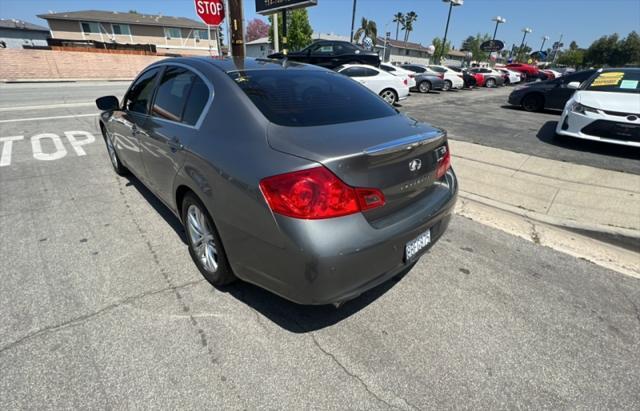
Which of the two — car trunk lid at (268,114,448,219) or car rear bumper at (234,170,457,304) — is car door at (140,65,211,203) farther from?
car rear bumper at (234,170,457,304)

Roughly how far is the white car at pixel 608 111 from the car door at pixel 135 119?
7.09m

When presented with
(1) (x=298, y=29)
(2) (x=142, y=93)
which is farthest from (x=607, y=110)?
(1) (x=298, y=29)

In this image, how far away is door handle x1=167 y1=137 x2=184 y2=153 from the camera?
2.55 m

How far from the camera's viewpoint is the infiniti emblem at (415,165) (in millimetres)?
2117

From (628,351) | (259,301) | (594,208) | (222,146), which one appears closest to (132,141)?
(222,146)

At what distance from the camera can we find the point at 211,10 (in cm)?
1252

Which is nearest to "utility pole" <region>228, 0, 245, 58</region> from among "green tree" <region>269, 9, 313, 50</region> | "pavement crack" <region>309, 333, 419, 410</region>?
"pavement crack" <region>309, 333, 419, 410</region>

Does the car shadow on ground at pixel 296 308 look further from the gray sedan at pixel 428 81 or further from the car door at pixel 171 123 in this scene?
the gray sedan at pixel 428 81

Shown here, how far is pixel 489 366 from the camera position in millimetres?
2039

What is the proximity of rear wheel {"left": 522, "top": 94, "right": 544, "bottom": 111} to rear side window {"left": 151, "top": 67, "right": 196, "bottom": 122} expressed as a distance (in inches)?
496

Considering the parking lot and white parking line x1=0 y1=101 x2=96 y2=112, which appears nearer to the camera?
the parking lot

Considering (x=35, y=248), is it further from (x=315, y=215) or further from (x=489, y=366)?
(x=489, y=366)

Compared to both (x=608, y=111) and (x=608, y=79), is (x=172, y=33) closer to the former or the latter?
(x=608, y=79)

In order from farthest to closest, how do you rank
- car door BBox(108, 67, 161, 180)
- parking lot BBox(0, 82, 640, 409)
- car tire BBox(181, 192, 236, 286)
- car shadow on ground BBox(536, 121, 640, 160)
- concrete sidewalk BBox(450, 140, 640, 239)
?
→ car shadow on ground BBox(536, 121, 640, 160)
concrete sidewalk BBox(450, 140, 640, 239)
car door BBox(108, 67, 161, 180)
car tire BBox(181, 192, 236, 286)
parking lot BBox(0, 82, 640, 409)
